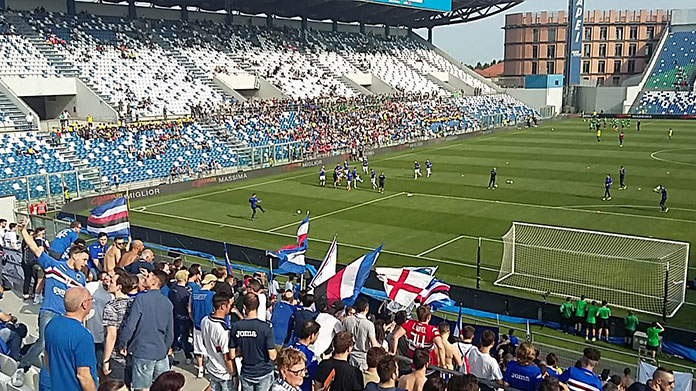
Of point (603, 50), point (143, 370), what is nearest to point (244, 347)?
point (143, 370)

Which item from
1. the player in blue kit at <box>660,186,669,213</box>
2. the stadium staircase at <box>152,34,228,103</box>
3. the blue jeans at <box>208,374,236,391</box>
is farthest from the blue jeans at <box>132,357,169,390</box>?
the stadium staircase at <box>152,34,228,103</box>

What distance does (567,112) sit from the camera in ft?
303

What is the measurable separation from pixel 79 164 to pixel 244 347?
106 feet

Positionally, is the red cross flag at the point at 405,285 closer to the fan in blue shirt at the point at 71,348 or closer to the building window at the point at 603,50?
the fan in blue shirt at the point at 71,348

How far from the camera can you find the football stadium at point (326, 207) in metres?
7.79

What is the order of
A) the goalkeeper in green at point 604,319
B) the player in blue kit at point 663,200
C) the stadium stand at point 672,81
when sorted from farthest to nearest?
the stadium stand at point 672,81 < the player in blue kit at point 663,200 < the goalkeeper in green at point 604,319

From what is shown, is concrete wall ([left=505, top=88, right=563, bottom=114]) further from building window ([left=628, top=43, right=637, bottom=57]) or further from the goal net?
the goal net

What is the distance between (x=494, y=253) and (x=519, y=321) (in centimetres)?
718

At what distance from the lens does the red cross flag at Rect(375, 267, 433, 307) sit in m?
12.6

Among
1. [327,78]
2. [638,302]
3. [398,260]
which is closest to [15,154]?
[398,260]

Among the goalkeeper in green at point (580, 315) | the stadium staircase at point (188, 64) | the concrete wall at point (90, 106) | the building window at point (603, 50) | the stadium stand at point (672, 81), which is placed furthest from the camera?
the building window at point (603, 50)

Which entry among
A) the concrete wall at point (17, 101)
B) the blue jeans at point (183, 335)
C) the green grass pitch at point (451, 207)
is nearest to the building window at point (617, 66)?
the green grass pitch at point (451, 207)

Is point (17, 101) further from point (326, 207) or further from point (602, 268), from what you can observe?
point (602, 268)

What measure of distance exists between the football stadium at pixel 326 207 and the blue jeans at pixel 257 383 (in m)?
0.05
